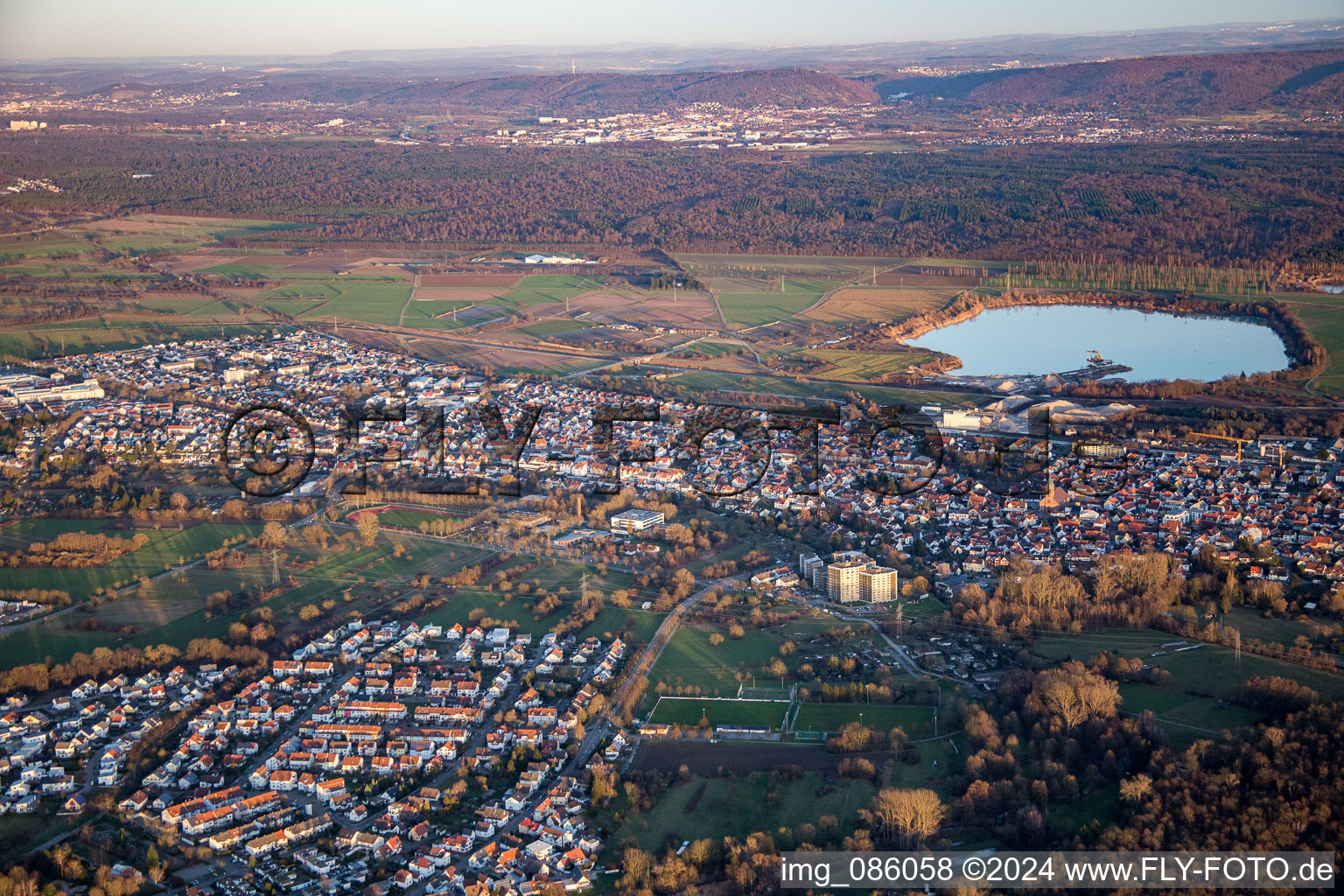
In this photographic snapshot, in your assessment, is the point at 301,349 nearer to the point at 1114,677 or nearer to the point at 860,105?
the point at 1114,677

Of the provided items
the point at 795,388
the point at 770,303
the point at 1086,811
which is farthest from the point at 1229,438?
the point at 770,303

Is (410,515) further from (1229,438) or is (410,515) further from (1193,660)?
(1229,438)

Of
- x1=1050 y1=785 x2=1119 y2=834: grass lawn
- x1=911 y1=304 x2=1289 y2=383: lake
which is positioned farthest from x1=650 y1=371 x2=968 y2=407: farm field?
x1=1050 y1=785 x2=1119 y2=834: grass lawn

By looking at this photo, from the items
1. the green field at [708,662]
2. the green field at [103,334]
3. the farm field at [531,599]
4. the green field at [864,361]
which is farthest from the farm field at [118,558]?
the green field at [864,361]

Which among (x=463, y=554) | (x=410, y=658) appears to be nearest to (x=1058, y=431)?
(x=463, y=554)

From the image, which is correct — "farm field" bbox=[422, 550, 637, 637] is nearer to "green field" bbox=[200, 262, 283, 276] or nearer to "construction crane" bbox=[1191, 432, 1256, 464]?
"construction crane" bbox=[1191, 432, 1256, 464]

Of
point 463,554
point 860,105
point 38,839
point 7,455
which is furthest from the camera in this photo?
point 860,105

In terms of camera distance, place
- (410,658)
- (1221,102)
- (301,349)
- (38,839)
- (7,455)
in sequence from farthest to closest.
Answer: (1221,102)
(301,349)
(7,455)
(410,658)
(38,839)

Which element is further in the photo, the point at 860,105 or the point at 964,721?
the point at 860,105
